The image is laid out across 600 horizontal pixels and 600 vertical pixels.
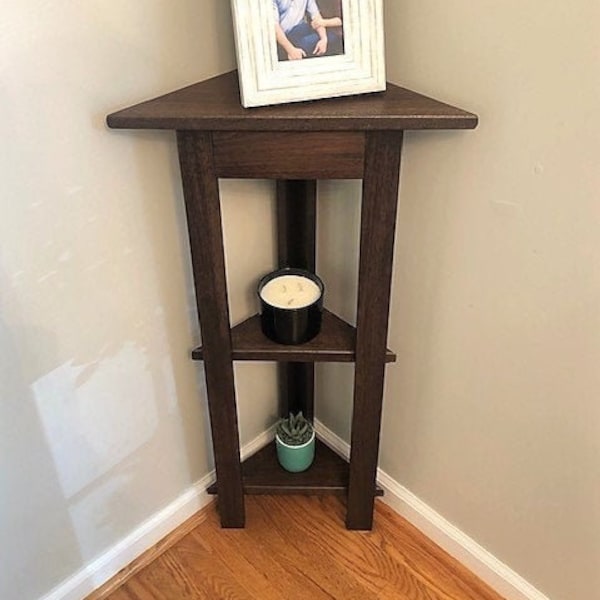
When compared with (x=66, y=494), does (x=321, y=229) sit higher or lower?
higher

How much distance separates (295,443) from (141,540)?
0.42 meters

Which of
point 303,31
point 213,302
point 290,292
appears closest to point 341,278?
point 290,292

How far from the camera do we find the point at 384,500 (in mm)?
1594

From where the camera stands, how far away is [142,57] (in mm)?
986

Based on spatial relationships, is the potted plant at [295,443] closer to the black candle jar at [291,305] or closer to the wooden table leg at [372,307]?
the wooden table leg at [372,307]

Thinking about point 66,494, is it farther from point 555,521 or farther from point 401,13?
point 401,13

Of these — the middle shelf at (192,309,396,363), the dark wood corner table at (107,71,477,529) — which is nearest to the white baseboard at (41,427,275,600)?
the dark wood corner table at (107,71,477,529)

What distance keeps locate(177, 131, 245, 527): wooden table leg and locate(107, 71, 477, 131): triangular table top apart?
47 millimetres

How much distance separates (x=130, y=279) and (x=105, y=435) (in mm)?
335

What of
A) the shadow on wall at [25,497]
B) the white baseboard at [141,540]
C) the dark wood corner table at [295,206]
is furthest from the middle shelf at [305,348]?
the white baseboard at [141,540]

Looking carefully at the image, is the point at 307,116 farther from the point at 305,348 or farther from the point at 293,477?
the point at 293,477

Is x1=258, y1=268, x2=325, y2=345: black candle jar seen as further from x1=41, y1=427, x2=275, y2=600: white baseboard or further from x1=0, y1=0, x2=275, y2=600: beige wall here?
x1=41, y1=427, x2=275, y2=600: white baseboard

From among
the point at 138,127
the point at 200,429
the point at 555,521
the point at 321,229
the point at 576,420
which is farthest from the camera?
the point at 200,429

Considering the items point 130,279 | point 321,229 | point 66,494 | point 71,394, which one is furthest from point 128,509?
point 321,229
